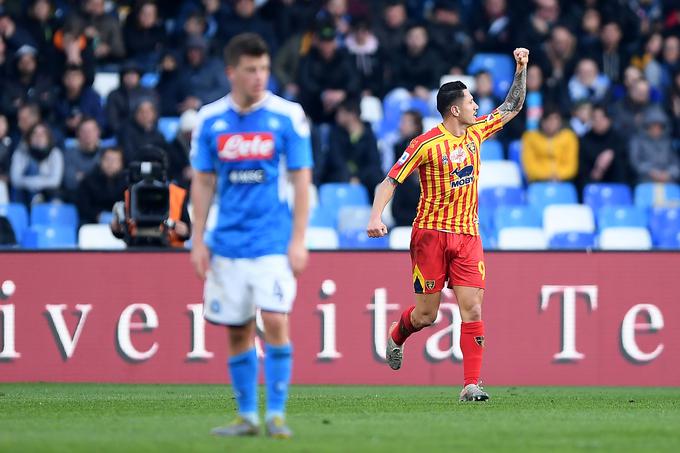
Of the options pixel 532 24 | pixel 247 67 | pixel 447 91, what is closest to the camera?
pixel 247 67

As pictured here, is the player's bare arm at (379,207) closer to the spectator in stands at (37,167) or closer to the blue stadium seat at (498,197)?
the blue stadium seat at (498,197)

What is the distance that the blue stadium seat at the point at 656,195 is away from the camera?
17828mm

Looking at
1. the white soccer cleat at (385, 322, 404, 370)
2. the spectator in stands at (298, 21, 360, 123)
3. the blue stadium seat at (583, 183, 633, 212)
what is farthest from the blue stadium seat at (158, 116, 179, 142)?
the white soccer cleat at (385, 322, 404, 370)

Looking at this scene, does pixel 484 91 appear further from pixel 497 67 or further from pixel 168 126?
pixel 168 126

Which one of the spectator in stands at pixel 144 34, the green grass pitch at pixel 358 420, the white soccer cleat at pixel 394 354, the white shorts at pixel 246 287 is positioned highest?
the spectator in stands at pixel 144 34

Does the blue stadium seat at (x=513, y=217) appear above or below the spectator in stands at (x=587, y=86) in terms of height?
below

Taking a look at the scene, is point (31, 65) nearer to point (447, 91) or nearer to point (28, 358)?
point (28, 358)

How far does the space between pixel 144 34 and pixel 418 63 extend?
12.5 ft

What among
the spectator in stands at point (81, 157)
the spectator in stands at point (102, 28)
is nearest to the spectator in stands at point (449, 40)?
the spectator in stands at point (102, 28)

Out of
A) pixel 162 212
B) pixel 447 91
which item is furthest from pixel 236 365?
pixel 162 212

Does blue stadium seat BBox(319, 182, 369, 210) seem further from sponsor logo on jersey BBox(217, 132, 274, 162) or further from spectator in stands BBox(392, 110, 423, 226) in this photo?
sponsor logo on jersey BBox(217, 132, 274, 162)

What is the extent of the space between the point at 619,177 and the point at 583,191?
1.89 feet

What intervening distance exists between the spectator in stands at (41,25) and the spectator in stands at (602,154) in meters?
7.31

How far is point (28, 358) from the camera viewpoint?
1398 cm
